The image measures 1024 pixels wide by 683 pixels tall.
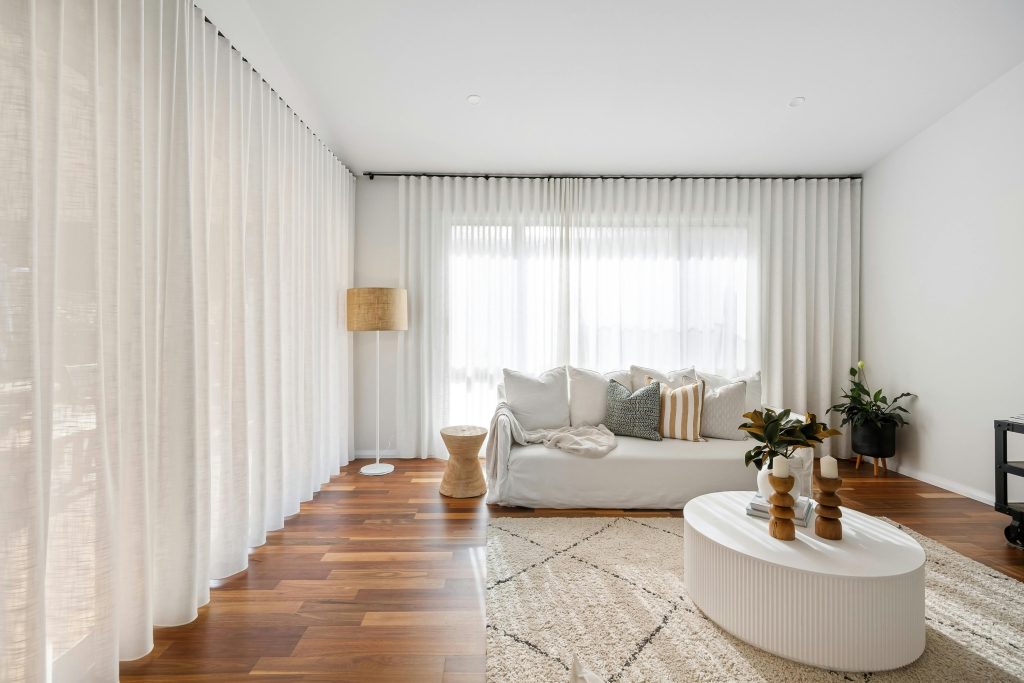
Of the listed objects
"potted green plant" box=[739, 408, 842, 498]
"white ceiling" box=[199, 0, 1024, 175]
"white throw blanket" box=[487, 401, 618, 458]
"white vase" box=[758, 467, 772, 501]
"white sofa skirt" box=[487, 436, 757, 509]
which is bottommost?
"white sofa skirt" box=[487, 436, 757, 509]

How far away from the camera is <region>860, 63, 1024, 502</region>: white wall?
10.3ft

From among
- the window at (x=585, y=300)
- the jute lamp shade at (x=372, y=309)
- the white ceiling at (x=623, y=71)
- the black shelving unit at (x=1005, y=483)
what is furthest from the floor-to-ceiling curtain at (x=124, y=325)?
the black shelving unit at (x=1005, y=483)

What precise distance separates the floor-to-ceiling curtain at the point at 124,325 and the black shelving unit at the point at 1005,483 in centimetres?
412

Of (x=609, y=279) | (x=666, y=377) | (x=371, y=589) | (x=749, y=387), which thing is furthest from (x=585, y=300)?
(x=371, y=589)

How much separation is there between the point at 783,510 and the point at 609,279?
305 cm

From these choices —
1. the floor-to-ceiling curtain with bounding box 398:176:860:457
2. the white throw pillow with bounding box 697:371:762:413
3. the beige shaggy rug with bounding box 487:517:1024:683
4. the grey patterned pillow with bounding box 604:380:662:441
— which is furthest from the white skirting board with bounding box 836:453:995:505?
the grey patterned pillow with bounding box 604:380:662:441

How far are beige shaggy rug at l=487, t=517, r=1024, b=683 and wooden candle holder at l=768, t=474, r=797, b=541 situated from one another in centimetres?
44

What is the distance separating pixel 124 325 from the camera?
5.48 feet

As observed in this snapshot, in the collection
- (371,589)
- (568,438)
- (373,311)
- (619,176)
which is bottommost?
(371,589)

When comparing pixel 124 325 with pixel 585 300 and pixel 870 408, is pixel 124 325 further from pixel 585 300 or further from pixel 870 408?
pixel 870 408

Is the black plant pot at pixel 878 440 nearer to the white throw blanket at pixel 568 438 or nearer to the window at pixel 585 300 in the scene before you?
the window at pixel 585 300

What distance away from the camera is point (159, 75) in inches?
72.1

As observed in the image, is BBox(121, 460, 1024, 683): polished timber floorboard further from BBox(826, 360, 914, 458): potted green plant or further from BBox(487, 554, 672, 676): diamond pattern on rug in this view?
BBox(826, 360, 914, 458): potted green plant

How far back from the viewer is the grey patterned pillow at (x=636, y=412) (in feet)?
11.8
